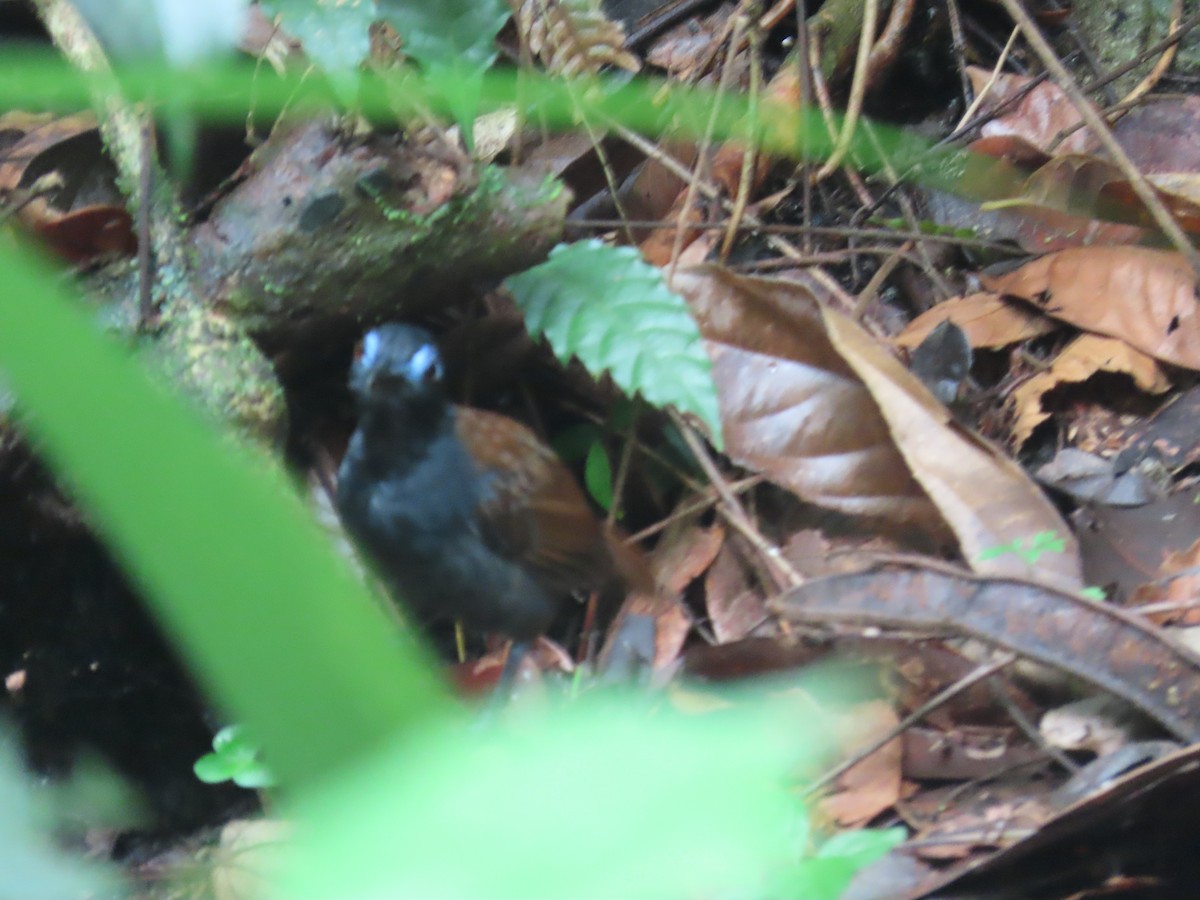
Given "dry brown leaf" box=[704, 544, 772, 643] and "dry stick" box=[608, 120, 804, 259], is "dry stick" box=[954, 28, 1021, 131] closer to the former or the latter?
"dry stick" box=[608, 120, 804, 259]

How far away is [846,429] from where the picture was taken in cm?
210

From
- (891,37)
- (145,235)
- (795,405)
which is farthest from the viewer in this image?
(891,37)

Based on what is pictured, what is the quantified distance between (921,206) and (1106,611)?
1599 millimetres

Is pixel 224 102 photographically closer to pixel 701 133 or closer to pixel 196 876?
pixel 196 876

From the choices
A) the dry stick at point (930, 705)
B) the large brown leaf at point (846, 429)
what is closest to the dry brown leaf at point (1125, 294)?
the large brown leaf at point (846, 429)

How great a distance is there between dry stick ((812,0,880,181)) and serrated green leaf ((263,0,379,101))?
4.44 ft

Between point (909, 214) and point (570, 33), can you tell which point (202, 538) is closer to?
point (570, 33)

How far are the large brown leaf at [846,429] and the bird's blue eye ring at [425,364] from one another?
0.59m

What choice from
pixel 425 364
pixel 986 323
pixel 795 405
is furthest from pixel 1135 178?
pixel 425 364

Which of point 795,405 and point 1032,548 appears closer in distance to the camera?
point 1032,548

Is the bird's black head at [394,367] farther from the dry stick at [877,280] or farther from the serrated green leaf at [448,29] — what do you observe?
the dry stick at [877,280]

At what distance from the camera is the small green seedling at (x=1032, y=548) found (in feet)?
5.94

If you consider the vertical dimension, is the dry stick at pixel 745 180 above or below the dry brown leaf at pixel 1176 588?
above

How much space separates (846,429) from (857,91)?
120 cm
